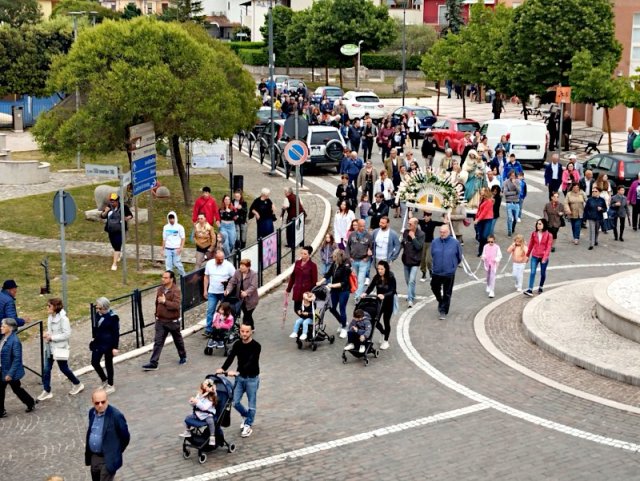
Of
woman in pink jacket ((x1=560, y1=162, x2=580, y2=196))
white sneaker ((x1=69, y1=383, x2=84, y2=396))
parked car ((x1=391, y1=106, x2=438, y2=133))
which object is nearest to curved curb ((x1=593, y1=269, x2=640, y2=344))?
white sneaker ((x1=69, y1=383, x2=84, y2=396))

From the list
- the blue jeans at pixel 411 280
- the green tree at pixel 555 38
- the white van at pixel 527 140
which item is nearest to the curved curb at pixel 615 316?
the blue jeans at pixel 411 280

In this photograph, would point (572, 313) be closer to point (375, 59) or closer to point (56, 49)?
point (56, 49)

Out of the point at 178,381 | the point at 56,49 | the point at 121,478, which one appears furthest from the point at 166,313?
the point at 56,49

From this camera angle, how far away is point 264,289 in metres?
20.3

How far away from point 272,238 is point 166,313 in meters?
6.07

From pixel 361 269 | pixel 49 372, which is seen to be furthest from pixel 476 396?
pixel 49 372

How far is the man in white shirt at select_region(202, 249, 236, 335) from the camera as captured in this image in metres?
17.0

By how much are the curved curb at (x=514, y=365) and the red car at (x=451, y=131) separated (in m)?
20.6

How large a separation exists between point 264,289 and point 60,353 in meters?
6.51

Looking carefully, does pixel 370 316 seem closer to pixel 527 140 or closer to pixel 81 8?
pixel 527 140

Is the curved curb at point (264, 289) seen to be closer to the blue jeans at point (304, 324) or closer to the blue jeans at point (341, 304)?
the blue jeans at point (304, 324)

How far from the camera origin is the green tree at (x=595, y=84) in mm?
39344

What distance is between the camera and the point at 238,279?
16.7m

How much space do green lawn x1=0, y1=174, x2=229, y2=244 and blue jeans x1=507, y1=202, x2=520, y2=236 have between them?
305 inches
